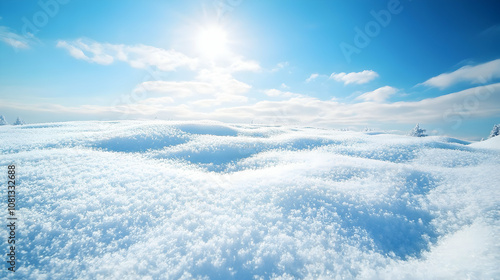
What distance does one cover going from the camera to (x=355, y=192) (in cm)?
467

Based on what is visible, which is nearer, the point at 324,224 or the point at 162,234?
the point at 162,234

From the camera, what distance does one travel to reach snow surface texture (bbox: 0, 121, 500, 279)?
2846 mm

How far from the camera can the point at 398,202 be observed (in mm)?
4445

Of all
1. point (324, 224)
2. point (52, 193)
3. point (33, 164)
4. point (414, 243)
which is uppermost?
point (33, 164)

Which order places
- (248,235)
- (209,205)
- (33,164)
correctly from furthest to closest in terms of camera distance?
(33,164)
(209,205)
(248,235)

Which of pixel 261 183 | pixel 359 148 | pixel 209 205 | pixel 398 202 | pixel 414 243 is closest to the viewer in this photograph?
pixel 414 243

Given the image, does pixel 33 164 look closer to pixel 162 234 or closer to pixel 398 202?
pixel 162 234

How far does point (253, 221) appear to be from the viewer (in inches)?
144

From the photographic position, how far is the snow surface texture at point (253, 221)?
9.34ft

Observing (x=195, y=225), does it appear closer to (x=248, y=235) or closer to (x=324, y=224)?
(x=248, y=235)

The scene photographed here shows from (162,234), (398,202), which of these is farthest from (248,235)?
(398,202)

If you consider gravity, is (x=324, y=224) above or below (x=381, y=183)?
below

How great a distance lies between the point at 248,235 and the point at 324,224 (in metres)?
1.55

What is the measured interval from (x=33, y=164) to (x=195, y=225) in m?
5.53
